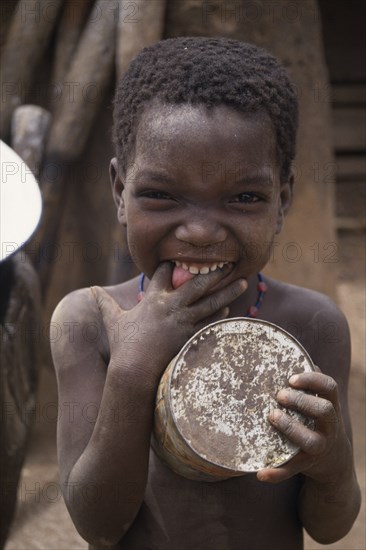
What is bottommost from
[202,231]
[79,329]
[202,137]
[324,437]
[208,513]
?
[208,513]

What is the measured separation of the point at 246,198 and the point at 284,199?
0.21 meters

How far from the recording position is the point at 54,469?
3564 millimetres

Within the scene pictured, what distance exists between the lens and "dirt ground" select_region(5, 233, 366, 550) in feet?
9.37

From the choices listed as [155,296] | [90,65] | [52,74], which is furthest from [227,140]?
[52,74]

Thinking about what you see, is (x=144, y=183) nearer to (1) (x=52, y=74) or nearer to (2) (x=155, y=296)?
(2) (x=155, y=296)

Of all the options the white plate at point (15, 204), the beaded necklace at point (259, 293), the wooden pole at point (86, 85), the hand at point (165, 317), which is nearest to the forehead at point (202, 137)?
the hand at point (165, 317)

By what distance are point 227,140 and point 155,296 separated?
0.31 metres

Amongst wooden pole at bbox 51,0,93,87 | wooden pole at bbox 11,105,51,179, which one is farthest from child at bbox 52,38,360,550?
wooden pole at bbox 51,0,93,87

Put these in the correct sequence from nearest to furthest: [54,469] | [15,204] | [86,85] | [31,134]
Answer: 1. [15,204]
2. [54,469]
3. [31,134]
4. [86,85]

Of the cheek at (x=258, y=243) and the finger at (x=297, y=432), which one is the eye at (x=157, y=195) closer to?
the cheek at (x=258, y=243)

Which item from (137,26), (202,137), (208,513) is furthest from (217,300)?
(137,26)

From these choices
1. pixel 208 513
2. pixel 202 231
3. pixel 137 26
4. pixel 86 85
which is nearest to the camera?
pixel 202 231

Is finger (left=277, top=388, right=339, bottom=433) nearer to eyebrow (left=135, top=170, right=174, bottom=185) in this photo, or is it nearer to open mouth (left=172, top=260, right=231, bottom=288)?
open mouth (left=172, top=260, right=231, bottom=288)

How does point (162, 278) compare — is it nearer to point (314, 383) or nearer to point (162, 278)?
point (162, 278)
